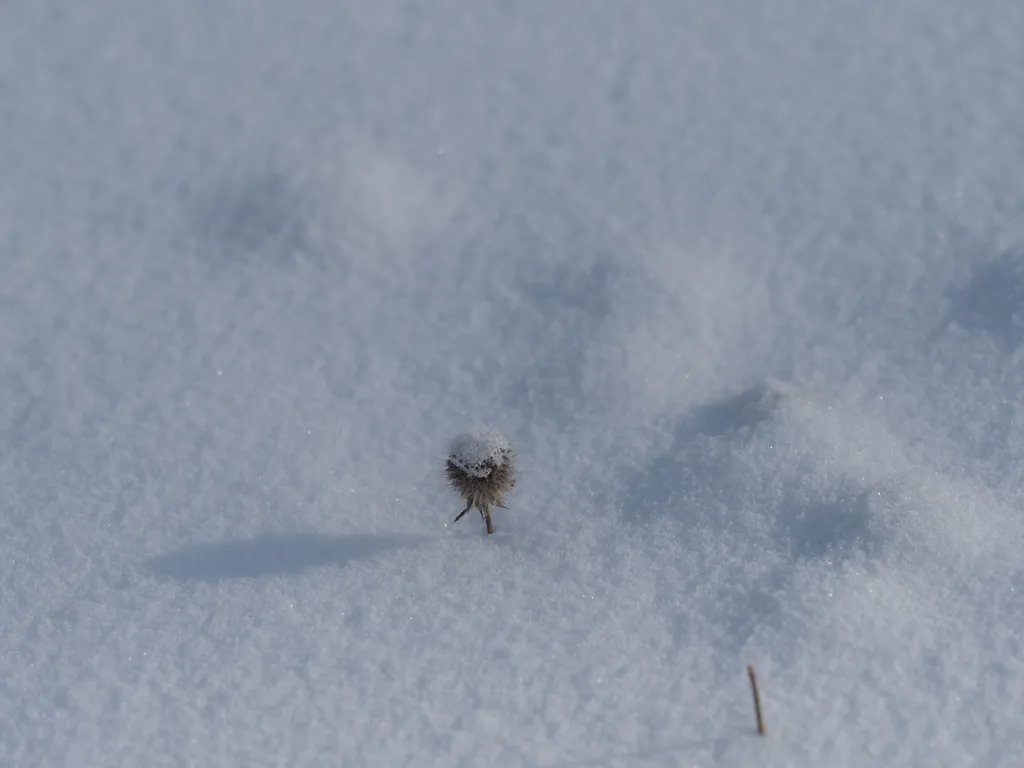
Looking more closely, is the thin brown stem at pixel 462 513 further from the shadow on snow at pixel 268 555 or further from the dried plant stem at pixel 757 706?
the dried plant stem at pixel 757 706


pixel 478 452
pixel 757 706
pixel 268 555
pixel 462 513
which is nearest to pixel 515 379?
pixel 478 452

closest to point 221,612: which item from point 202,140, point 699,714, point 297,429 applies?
point 297,429

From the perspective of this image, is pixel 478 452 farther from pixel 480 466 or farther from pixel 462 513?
pixel 462 513

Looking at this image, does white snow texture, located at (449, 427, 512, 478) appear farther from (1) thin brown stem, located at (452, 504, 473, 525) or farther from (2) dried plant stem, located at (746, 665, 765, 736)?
(2) dried plant stem, located at (746, 665, 765, 736)

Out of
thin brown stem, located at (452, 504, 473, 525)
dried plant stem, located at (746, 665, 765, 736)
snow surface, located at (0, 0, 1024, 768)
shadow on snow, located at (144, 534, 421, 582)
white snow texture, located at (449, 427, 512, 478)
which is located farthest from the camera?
shadow on snow, located at (144, 534, 421, 582)

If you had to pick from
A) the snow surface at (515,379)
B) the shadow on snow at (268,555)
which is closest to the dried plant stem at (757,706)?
the snow surface at (515,379)

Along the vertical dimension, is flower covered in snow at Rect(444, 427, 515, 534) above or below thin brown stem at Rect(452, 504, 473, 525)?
above

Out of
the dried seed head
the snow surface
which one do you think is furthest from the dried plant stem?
the dried seed head
